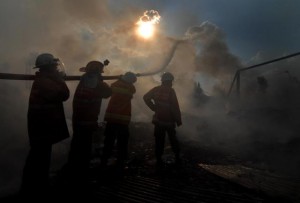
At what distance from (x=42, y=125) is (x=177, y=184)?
2051 millimetres

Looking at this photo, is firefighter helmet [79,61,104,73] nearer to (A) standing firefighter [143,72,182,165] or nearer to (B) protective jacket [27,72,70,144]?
(B) protective jacket [27,72,70,144]

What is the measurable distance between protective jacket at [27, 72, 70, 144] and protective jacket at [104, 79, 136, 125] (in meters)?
1.64

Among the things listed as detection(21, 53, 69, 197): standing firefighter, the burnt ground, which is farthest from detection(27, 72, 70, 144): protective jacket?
the burnt ground

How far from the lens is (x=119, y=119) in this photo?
5824 millimetres

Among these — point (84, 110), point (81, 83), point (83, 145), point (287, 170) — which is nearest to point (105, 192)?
point (83, 145)

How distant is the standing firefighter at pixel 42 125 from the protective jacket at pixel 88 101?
1.82 ft

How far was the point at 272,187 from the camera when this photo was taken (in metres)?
4.72

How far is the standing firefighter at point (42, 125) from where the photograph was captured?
4023 millimetres

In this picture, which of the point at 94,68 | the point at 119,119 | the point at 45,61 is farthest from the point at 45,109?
the point at 119,119

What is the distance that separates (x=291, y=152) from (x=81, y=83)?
5597mm

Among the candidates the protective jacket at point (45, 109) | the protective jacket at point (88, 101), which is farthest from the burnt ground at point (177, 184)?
the protective jacket at point (88, 101)

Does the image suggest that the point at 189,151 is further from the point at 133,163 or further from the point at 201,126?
the point at 201,126

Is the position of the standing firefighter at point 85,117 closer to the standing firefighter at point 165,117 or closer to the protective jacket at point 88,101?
the protective jacket at point 88,101

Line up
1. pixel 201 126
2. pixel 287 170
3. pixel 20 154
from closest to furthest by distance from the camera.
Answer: pixel 287 170 → pixel 20 154 → pixel 201 126
